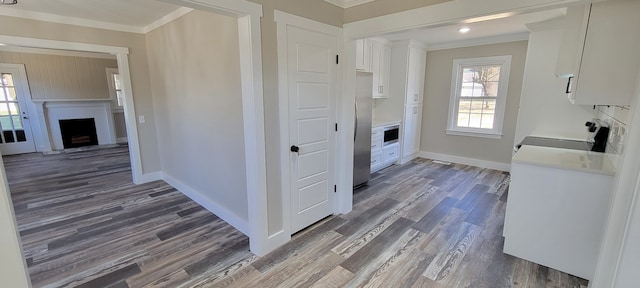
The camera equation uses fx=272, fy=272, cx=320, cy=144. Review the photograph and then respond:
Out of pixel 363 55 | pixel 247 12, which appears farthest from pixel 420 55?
pixel 247 12

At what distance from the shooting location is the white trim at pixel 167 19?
3.08 metres

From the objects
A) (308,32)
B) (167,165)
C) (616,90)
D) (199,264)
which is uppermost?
(308,32)

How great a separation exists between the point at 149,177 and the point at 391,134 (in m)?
4.23

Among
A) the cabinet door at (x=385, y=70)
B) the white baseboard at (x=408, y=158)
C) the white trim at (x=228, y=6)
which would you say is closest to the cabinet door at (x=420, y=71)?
the cabinet door at (x=385, y=70)

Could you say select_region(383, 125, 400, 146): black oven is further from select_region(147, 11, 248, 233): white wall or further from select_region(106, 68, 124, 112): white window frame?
select_region(106, 68, 124, 112): white window frame

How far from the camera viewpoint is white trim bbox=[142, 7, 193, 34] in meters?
3.08

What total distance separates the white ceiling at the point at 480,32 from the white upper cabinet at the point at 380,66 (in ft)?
0.72

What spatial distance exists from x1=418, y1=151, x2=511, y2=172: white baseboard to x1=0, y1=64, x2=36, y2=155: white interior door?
9.12 m

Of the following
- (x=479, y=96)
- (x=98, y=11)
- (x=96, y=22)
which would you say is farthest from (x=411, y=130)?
(x=96, y=22)

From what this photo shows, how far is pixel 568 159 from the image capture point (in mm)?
2262

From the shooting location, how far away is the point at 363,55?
4453 mm

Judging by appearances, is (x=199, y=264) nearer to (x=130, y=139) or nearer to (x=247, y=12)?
(x=247, y=12)

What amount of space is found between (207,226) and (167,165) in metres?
1.87

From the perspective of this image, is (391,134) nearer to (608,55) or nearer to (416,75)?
(416,75)
